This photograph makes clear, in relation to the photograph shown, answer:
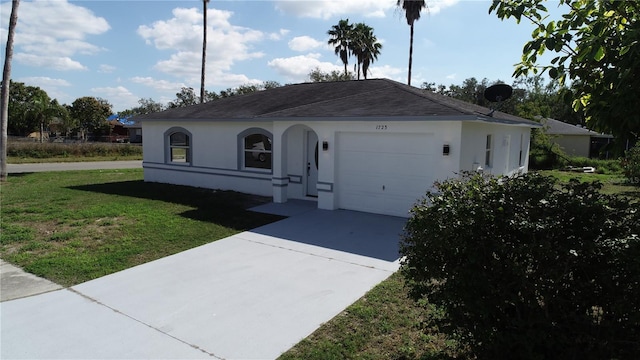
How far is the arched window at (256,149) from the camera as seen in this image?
13.2 m

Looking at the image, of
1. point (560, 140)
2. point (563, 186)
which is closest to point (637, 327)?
point (563, 186)

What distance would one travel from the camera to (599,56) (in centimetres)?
258

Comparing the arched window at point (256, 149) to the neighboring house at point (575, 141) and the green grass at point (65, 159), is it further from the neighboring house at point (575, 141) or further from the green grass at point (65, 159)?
the neighboring house at point (575, 141)

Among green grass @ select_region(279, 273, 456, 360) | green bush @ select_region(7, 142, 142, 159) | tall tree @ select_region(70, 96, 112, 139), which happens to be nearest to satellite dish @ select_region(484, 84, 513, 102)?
green grass @ select_region(279, 273, 456, 360)

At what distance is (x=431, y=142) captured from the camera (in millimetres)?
9406

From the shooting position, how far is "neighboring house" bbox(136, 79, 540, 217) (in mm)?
9508

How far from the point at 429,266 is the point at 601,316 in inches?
51.0

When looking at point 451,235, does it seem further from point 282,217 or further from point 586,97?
point 282,217

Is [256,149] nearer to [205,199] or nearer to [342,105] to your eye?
[205,199]

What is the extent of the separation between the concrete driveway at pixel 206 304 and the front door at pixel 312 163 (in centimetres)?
449

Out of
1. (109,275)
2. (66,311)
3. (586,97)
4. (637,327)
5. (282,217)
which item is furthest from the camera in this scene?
(282,217)

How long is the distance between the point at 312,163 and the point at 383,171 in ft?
9.04

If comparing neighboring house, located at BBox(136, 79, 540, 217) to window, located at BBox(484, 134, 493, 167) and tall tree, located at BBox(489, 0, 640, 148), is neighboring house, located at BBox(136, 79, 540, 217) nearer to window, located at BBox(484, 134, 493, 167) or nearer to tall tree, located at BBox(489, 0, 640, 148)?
window, located at BBox(484, 134, 493, 167)

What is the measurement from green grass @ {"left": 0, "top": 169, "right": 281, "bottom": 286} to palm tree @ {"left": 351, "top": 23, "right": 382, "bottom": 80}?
28301 mm
